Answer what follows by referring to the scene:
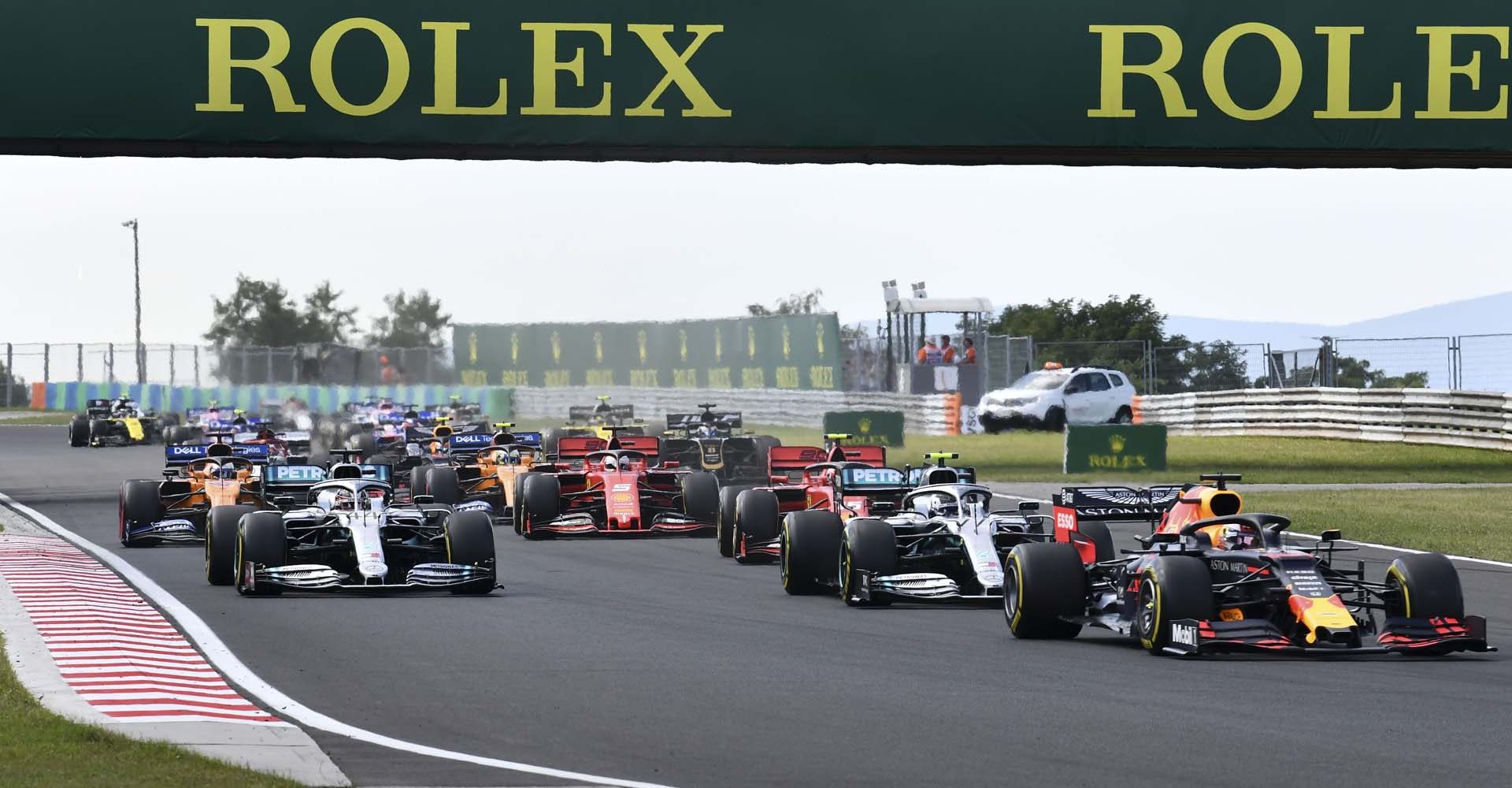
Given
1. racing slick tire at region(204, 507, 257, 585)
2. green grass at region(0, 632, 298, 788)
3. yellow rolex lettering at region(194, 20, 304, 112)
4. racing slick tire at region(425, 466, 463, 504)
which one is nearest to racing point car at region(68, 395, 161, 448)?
racing slick tire at region(425, 466, 463, 504)

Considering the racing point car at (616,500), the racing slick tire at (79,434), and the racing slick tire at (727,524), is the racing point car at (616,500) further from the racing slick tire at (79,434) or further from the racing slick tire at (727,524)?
the racing slick tire at (79,434)

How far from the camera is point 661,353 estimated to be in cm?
6712

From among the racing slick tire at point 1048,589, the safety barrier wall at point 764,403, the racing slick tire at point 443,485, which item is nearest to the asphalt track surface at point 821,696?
the racing slick tire at point 1048,589

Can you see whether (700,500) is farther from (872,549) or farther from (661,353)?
(661,353)

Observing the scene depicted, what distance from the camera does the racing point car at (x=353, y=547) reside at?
1672 centimetres

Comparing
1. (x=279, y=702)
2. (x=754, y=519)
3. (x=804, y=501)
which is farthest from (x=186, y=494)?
(x=279, y=702)

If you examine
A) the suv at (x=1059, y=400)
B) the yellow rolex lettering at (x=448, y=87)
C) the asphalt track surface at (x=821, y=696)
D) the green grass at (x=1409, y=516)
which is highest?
the yellow rolex lettering at (x=448, y=87)

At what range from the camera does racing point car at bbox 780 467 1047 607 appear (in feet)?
52.5

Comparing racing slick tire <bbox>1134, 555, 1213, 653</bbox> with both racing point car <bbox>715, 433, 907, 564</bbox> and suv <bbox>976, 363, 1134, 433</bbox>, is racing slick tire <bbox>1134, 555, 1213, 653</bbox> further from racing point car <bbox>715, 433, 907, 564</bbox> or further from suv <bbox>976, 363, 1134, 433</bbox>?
suv <bbox>976, 363, 1134, 433</bbox>

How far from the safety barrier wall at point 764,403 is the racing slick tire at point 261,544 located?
96.3ft

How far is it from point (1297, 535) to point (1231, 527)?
9868 mm

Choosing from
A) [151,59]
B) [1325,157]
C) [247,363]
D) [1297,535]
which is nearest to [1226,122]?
[1325,157]

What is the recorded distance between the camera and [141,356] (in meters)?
76.6

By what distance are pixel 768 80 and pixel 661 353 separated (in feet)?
146
